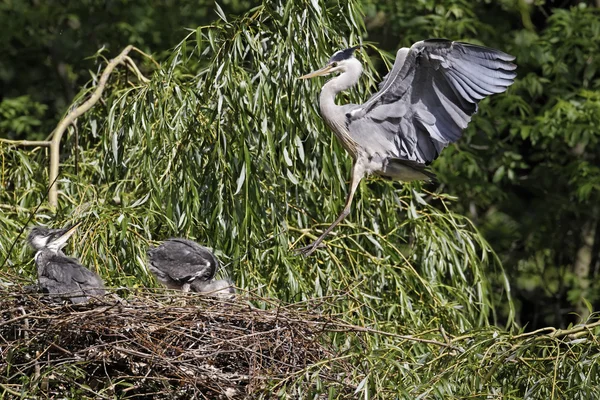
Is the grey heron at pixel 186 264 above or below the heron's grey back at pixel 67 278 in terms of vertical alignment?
below

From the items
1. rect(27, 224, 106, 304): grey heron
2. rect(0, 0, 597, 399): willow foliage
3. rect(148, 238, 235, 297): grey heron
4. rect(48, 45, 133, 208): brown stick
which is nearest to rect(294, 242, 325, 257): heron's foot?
rect(0, 0, 597, 399): willow foliage

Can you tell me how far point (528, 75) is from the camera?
382 inches

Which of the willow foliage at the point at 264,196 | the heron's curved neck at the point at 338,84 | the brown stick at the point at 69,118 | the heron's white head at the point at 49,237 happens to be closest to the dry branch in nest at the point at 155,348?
the willow foliage at the point at 264,196

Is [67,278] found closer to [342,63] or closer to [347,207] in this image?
[347,207]

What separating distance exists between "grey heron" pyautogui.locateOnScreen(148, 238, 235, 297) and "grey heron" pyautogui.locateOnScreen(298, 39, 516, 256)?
20.5 inches

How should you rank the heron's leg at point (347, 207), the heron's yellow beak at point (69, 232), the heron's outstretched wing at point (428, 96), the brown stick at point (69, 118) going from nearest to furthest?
the heron's outstretched wing at point (428, 96) → the heron's yellow beak at point (69, 232) → the heron's leg at point (347, 207) → the brown stick at point (69, 118)

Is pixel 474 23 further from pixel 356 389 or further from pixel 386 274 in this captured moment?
pixel 356 389

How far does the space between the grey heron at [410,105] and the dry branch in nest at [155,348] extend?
823 millimetres

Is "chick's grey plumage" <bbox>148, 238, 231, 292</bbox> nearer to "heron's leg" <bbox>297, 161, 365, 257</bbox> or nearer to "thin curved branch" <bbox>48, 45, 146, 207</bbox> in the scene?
"heron's leg" <bbox>297, 161, 365, 257</bbox>

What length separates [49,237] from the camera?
5.78m

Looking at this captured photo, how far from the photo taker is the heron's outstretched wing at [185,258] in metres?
5.71

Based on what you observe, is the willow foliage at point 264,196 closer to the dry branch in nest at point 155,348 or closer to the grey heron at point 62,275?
the grey heron at point 62,275

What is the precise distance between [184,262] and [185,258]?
22mm

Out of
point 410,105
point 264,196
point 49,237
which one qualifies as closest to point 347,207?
point 264,196
